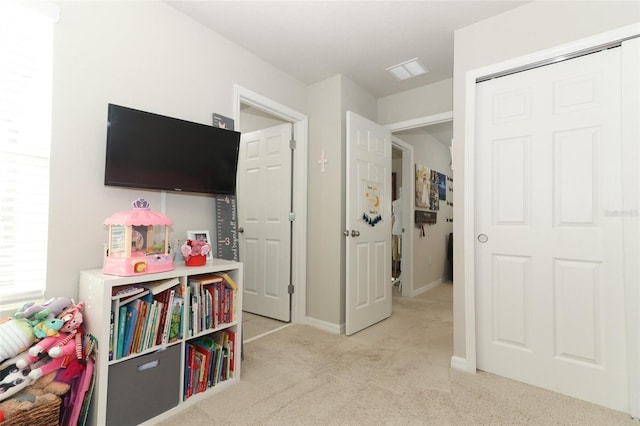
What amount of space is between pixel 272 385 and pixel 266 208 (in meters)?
1.88

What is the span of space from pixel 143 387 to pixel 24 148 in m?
1.36

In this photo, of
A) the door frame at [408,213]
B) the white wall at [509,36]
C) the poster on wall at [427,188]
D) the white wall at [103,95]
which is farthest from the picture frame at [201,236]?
the poster on wall at [427,188]

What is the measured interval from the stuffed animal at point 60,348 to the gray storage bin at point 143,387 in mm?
193

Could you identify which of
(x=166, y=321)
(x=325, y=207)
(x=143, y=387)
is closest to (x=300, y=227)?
(x=325, y=207)

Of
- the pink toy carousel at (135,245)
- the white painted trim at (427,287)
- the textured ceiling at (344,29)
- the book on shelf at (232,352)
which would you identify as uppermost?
the textured ceiling at (344,29)

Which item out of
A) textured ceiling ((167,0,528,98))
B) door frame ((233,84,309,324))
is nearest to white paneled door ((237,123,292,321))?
door frame ((233,84,309,324))

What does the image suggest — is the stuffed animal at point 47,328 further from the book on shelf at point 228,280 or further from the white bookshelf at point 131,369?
the book on shelf at point 228,280

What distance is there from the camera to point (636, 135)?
177 centimetres

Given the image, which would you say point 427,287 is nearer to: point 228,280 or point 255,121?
point 255,121

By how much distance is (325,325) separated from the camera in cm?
310

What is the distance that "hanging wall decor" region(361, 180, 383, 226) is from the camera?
3.18m

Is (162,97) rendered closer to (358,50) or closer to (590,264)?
(358,50)

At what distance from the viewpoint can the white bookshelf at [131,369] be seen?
1491 millimetres

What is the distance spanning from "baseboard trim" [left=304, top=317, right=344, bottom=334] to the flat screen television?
5.21 ft
